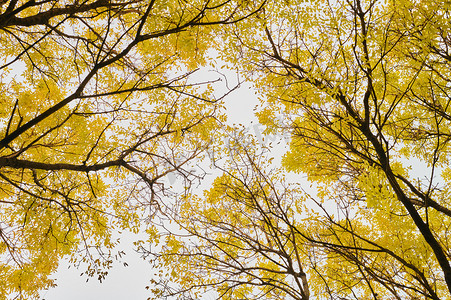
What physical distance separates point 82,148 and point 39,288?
3.49m

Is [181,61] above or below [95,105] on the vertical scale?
above

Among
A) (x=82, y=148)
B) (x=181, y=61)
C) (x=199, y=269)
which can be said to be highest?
(x=181, y=61)

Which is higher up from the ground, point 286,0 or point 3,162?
point 286,0

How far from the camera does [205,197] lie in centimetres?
511

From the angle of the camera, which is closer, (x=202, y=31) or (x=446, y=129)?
(x=202, y=31)

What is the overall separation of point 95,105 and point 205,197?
2625mm

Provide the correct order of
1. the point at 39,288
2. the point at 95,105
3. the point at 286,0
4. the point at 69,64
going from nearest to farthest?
the point at 286,0 < the point at 95,105 < the point at 69,64 < the point at 39,288

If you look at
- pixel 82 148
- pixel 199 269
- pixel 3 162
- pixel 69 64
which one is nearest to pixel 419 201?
pixel 199 269

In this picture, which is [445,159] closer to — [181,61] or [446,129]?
[446,129]

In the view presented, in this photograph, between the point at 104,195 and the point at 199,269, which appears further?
the point at 104,195

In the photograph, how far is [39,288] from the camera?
5391 mm

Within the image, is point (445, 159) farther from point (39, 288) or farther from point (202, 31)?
point (39, 288)

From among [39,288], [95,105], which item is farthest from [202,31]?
[39,288]

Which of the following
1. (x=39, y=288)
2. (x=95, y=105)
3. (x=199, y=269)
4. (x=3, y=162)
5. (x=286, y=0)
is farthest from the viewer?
(x=39, y=288)
